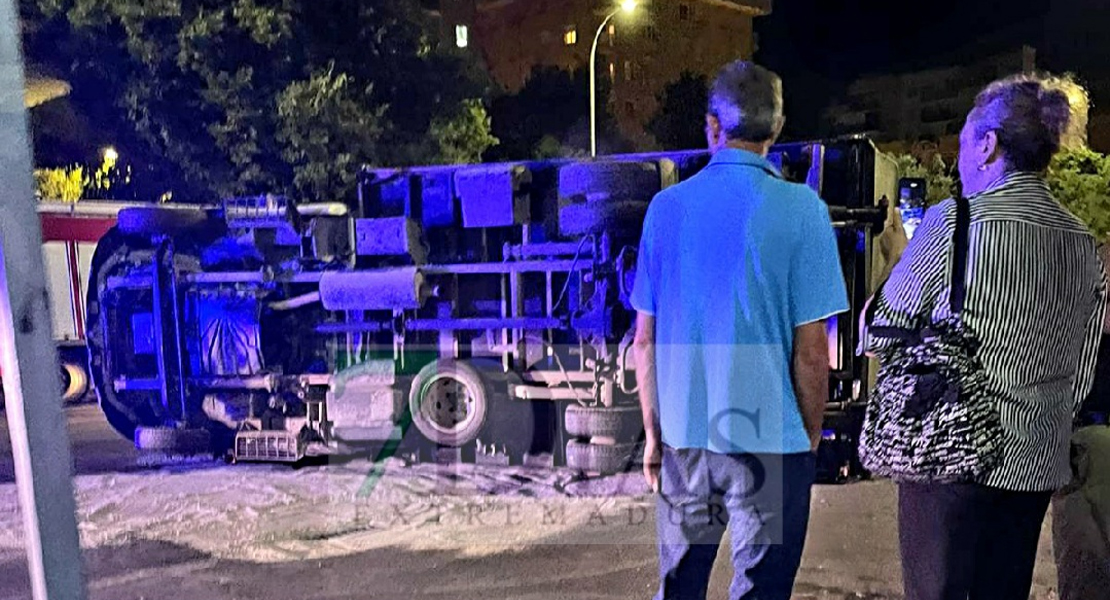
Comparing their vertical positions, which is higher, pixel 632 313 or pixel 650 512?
A: pixel 632 313

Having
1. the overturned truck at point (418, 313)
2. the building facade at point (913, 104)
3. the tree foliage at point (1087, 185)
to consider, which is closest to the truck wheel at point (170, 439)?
the overturned truck at point (418, 313)

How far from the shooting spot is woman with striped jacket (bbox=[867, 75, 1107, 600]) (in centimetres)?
217

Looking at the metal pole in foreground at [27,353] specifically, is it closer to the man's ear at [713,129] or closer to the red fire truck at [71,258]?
the man's ear at [713,129]

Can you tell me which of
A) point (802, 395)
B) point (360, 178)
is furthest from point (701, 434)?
point (360, 178)

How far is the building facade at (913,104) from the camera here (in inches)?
1389

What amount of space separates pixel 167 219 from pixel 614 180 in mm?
4297

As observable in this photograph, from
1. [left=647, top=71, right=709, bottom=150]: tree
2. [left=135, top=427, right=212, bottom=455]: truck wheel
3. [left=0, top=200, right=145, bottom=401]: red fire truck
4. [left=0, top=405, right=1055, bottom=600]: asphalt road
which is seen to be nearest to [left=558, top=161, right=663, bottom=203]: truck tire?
[left=0, top=405, right=1055, bottom=600]: asphalt road

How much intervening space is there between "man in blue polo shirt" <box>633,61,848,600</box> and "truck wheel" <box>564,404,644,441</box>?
387cm

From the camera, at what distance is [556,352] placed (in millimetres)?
6844

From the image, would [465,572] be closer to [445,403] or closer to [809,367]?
[445,403]

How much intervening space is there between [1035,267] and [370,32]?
15.6 m

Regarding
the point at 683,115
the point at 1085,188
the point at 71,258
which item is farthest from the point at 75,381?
the point at 1085,188

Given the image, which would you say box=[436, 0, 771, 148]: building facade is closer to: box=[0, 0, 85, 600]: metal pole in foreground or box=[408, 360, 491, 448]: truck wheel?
box=[408, 360, 491, 448]: truck wheel

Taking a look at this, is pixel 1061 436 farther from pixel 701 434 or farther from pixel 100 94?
pixel 100 94
